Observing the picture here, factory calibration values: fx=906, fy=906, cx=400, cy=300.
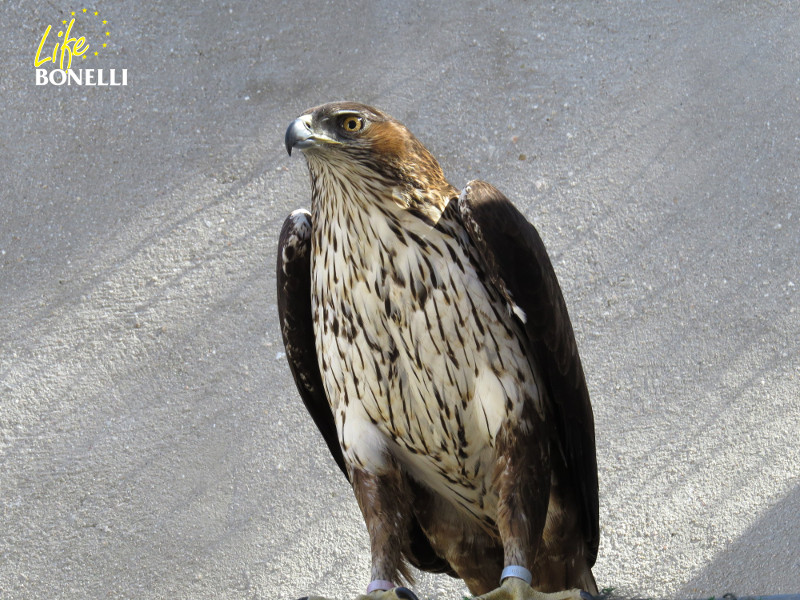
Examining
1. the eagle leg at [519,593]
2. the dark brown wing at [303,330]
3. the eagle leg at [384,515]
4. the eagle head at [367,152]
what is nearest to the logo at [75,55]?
the dark brown wing at [303,330]

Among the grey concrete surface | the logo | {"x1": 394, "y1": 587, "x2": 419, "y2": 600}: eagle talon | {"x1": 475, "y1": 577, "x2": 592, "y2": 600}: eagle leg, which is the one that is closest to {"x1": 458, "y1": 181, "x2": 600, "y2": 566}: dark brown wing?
{"x1": 475, "y1": 577, "x2": 592, "y2": 600}: eagle leg

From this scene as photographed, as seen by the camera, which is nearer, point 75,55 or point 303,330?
point 303,330

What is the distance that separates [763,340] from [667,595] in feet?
4.27

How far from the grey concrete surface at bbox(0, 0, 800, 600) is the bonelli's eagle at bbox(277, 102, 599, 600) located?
1727mm

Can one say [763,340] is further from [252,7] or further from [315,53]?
[252,7]

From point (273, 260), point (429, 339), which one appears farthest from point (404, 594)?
point (273, 260)

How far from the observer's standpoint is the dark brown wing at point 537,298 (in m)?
2.26

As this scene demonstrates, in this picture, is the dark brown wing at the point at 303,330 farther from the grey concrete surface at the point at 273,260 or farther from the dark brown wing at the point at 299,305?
the grey concrete surface at the point at 273,260

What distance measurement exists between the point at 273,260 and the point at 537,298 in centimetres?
239

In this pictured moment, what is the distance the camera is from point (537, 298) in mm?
2299

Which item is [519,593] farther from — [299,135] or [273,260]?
[273,260]

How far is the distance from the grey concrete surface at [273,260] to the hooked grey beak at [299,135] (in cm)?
219

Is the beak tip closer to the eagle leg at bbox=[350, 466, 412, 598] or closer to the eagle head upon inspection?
the eagle head

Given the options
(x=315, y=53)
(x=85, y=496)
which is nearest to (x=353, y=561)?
(x=85, y=496)
